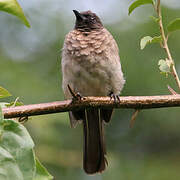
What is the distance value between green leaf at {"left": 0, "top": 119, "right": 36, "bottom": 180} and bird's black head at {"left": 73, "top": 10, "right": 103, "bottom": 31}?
103 inches

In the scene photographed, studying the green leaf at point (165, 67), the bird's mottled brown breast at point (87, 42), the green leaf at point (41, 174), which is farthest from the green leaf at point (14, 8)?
the bird's mottled brown breast at point (87, 42)

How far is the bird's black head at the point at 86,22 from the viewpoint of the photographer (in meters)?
3.86

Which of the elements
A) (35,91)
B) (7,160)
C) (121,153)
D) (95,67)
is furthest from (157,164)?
(7,160)

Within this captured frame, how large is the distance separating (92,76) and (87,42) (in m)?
0.34

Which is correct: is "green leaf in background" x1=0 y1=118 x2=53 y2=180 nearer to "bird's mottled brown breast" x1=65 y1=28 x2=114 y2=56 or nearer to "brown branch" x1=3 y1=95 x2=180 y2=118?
"brown branch" x1=3 y1=95 x2=180 y2=118

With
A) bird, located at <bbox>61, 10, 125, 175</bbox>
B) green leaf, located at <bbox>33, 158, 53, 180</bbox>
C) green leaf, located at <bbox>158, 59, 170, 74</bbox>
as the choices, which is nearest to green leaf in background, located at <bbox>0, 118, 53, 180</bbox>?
green leaf, located at <bbox>33, 158, 53, 180</bbox>

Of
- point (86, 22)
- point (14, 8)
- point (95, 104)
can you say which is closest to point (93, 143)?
point (86, 22)

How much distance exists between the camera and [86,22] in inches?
155

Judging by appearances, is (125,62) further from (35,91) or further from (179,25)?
(179,25)

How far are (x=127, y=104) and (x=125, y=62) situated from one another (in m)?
2.67

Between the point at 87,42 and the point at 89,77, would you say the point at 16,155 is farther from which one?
the point at 87,42

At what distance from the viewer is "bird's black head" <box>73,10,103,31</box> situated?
3861 millimetres

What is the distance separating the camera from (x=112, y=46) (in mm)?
3488

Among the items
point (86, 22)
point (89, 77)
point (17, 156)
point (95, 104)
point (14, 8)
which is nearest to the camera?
point (17, 156)
